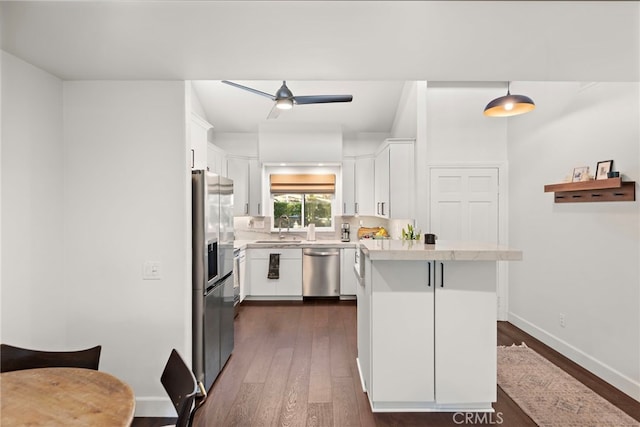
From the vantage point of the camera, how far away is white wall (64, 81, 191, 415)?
7.91ft

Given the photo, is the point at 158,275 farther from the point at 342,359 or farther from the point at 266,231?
the point at 266,231

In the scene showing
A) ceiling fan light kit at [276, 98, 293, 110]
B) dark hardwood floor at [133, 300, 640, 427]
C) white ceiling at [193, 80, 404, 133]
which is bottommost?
dark hardwood floor at [133, 300, 640, 427]

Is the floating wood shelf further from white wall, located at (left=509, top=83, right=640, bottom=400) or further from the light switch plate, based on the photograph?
the light switch plate

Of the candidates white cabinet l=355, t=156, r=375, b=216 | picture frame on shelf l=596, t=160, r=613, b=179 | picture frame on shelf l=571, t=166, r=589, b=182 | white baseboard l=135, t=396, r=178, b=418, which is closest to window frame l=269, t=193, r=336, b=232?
white cabinet l=355, t=156, r=375, b=216

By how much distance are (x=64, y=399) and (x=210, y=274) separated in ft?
4.92

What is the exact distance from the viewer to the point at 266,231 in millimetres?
6184

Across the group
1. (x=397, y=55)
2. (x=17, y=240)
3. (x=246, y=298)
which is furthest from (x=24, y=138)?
(x=246, y=298)

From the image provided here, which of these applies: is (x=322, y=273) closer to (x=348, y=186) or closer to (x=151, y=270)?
(x=348, y=186)

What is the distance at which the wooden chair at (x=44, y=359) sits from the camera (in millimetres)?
1705

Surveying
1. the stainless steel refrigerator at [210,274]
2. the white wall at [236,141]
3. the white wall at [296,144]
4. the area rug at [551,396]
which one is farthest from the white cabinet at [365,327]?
the white wall at [236,141]

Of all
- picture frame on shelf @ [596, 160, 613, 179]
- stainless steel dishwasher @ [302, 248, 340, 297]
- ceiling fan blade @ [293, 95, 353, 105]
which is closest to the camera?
picture frame on shelf @ [596, 160, 613, 179]

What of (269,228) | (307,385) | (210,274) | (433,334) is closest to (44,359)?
(210,274)

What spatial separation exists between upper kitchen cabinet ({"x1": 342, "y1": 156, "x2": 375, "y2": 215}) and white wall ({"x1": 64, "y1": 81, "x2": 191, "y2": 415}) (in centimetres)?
378

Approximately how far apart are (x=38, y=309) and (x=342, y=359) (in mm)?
2473
